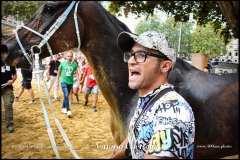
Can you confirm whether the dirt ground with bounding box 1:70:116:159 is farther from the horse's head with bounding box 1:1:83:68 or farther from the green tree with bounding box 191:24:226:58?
the green tree with bounding box 191:24:226:58

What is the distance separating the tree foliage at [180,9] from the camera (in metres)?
11.3

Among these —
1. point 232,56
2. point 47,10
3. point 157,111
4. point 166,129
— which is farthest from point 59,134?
point 232,56

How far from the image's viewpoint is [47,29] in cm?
292

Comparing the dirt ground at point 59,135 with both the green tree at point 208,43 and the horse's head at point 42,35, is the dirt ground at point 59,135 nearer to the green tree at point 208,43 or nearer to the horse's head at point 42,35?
the horse's head at point 42,35

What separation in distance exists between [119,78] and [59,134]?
397cm

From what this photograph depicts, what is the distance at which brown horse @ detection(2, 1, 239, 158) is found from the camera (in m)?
2.58

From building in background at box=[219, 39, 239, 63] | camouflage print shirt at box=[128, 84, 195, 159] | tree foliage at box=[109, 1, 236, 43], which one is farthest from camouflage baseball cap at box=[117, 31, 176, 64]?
building in background at box=[219, 39, 239, 63]

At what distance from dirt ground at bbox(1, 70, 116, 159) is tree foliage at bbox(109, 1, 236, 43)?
5.21 metres

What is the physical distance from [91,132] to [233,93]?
179 inches

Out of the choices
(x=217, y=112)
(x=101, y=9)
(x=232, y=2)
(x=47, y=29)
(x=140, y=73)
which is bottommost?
(x=217, y=112)

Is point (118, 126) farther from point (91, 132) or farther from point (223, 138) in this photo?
point (91, 132)

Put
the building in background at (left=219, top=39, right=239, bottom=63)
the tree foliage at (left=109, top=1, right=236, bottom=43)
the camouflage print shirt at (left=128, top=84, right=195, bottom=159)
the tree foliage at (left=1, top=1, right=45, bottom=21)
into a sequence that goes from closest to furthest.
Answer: the camouflage print shirt at (left=128, top=84, right=195, bottom=159) → the tree foliage at (left=1, top=1, right=45, bottom=21) → the tree foliage at (left=109, top=1, right=236, bottom=43) → the building in background at (left=219, top=39, right=239, bottom=63)

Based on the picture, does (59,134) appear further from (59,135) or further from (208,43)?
(208,43)

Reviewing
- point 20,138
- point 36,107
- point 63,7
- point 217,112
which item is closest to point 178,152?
point 217,112
